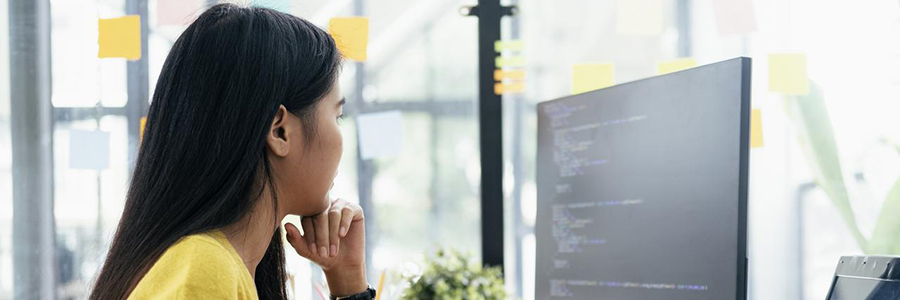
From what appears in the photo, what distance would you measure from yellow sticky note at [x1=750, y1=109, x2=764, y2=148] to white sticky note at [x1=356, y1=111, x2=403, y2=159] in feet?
2.93

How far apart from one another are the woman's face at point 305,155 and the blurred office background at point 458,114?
1177 millimetres

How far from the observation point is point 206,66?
36.1 inches

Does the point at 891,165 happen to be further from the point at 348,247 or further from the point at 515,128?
the point at 348,247

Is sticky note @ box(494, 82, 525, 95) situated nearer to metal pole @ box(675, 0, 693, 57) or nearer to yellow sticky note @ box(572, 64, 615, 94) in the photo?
yellow sticky note @ box(572, 64, 615, 94)

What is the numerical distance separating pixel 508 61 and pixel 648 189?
1.10 m

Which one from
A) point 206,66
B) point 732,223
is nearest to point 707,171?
point 732,223

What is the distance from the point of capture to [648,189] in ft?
3.83

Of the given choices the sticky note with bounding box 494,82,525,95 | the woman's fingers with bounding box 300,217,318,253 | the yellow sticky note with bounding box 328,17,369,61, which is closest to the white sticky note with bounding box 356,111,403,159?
the yellow sticky note with bounding box 328,17,369,61

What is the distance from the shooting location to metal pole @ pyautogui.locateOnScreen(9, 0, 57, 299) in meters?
2.19

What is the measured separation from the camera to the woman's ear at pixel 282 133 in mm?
938

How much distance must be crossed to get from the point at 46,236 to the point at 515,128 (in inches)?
49.5

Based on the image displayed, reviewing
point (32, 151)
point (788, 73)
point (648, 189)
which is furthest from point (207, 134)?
point (788, 73)

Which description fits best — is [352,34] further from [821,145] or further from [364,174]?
[821,145]

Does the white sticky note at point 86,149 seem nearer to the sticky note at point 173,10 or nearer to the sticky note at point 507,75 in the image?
the sticky note at point 173,10
